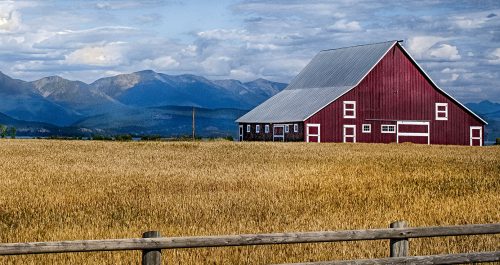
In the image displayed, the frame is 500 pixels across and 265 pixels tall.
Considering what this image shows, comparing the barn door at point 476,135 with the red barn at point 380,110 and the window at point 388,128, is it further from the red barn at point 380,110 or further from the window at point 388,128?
the window at point 388,128

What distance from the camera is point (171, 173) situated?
2886cm

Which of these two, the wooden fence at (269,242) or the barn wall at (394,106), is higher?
the barn wall at (394,106)

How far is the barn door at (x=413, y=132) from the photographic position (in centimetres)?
7512

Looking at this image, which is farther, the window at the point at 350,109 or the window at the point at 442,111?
the window at the point at 442,111

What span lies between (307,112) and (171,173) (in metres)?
44.7

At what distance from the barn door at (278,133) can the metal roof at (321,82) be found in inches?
30.4

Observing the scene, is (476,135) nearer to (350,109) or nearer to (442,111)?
(442,111)

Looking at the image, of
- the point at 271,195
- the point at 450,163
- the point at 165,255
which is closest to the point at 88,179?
the point at 271,195

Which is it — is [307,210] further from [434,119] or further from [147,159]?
[434,119]

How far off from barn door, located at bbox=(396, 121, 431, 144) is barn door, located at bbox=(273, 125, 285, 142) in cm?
1050

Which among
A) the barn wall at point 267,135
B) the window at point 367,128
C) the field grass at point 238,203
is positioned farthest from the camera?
the window at point 367,128

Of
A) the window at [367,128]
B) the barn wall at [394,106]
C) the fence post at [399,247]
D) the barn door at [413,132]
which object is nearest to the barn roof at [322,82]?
the barn wall at [394,106]

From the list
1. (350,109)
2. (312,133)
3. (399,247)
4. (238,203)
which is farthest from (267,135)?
(399,247)

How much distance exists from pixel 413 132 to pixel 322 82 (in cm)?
1086
